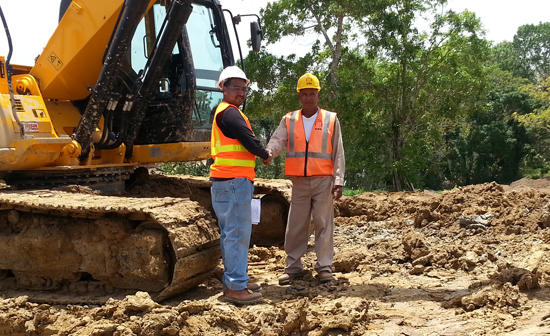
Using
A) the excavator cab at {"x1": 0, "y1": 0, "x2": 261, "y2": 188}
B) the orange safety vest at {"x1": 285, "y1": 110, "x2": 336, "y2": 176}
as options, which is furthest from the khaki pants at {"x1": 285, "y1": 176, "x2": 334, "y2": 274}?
the excavator cab at {"x1": 0, "y1": 0, "x2": 261, "y2": 188}

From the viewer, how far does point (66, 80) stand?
586 cm

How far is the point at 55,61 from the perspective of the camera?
5.76 m

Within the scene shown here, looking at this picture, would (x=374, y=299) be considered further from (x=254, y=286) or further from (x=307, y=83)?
(x=307, y=83)

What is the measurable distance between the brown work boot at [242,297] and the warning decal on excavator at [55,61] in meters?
3.35

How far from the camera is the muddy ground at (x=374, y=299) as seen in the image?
11.6ft

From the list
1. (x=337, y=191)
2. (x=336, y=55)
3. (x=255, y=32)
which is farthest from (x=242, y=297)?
(x=336, y=55)

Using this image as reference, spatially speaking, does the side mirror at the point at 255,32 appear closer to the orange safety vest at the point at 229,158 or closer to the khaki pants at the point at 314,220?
the khaki pants at the point at 314,220

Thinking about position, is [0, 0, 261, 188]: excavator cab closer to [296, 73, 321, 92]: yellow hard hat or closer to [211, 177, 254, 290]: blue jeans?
[296, 73, 321, 92]: yellow hard hat

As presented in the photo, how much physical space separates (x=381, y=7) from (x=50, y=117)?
12.8 metres

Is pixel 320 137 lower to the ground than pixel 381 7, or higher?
lower

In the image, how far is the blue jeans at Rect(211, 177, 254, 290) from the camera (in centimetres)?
421

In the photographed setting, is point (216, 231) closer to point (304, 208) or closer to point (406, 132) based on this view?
point (304, 208)

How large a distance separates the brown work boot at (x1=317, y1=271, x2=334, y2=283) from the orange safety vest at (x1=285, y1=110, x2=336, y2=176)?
93cm

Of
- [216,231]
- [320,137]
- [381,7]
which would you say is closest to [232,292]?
[216,231]
